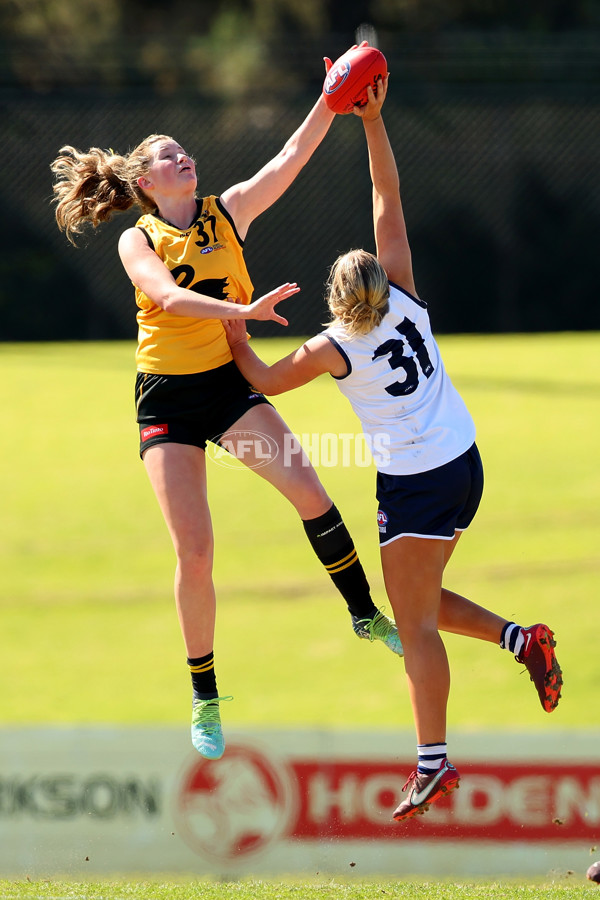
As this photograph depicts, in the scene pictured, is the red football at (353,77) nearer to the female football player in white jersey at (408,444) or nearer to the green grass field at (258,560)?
the female football player in white jersey at (408,444)

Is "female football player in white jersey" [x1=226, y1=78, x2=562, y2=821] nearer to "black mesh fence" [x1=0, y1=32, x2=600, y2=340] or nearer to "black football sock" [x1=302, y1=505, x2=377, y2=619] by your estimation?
"black football sock" [x1=302, y1=505, x2=377, y2=619]

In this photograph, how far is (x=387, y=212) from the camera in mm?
3676

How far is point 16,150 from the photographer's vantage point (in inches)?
504

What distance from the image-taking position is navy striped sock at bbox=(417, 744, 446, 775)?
3.58m

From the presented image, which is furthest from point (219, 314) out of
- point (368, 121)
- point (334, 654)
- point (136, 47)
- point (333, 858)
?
point (136, 47)

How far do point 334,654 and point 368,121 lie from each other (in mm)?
10678

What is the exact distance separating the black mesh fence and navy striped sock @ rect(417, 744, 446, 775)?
9.45m

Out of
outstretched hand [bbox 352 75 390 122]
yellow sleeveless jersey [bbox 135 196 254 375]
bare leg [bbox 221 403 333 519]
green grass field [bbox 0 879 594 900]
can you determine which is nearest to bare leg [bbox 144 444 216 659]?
bare leg [bbox 221 403 333 519]

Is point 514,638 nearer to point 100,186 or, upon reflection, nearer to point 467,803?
point 100,186

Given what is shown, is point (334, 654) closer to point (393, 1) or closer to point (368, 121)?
point (368, 121)

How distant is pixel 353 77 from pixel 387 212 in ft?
1.39

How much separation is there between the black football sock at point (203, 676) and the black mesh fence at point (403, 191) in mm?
9180

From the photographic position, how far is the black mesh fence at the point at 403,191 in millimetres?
12844

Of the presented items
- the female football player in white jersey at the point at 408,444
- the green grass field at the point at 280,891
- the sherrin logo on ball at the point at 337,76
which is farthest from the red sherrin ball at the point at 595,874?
the sherrin logo on ball at the point at 337,76
